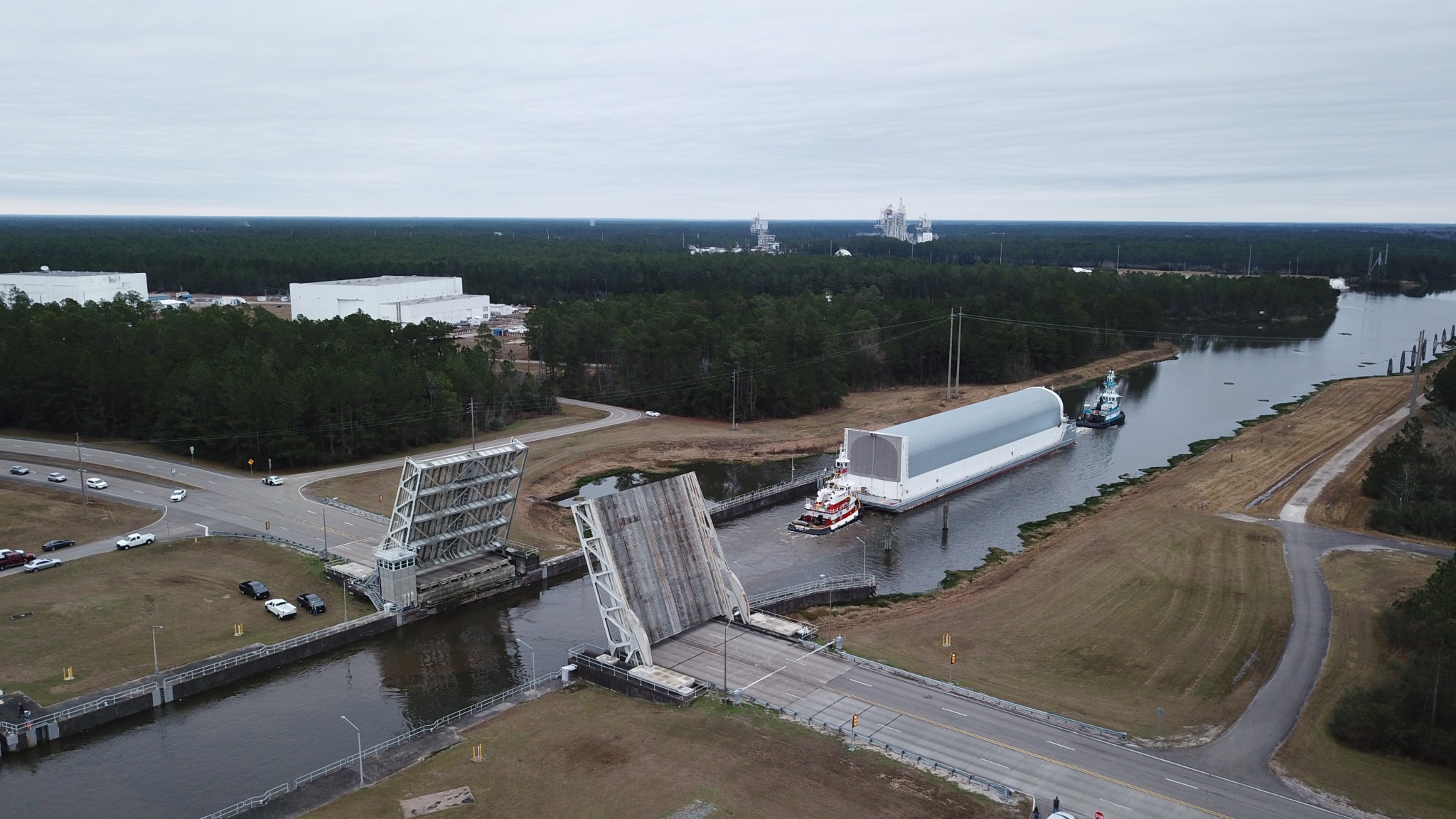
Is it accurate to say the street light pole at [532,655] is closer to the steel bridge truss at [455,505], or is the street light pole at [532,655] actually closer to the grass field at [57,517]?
the steel bridge truss at [455,505]

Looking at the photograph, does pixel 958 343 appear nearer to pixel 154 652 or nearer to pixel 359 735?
pixel 359 735

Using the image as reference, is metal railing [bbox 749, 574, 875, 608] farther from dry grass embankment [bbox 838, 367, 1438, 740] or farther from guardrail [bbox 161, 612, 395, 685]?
guardrail [bbox 161, 612, 395, 685]

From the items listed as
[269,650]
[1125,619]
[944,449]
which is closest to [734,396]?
[944,449]

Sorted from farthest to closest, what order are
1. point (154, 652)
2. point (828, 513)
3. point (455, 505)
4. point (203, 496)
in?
point (203, 496)
point (828, 513)
point (455, 505)
point (154, 652)

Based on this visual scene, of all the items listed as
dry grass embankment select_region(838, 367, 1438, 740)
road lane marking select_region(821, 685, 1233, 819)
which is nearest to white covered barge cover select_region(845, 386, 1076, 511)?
dry grass embankment select_region(838, 367, 1438, 740)

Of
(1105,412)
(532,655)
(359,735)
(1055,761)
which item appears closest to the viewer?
(1055,761)
